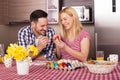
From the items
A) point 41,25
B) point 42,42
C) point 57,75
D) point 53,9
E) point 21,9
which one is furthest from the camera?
point 21,9

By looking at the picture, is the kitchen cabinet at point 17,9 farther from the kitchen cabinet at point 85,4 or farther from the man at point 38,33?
the man at point 38,33

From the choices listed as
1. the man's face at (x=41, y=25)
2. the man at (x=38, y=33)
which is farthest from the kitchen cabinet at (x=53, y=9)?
the man's face at (x=41, y=25)

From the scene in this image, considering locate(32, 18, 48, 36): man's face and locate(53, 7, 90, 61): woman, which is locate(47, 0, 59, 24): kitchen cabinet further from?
locate(53, 7, 90, 61): woman

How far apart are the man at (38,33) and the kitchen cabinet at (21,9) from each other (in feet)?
4.52

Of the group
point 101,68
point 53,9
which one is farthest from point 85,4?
point 101,68

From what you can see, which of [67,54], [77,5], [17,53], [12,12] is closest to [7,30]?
[12,12]

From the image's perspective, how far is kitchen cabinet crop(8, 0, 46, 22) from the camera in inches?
164

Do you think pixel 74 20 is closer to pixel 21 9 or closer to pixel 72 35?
pixel 72 35

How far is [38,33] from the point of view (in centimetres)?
279

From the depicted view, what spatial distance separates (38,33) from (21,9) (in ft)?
5.18

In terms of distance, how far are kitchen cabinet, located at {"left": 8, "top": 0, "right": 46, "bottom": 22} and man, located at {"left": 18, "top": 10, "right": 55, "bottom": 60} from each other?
1.38 metres

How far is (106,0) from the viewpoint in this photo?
3514mm

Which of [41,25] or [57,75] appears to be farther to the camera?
[41,25]

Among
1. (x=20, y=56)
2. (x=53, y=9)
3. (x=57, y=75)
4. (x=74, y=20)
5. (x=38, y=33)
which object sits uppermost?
(x=53, y=9)
